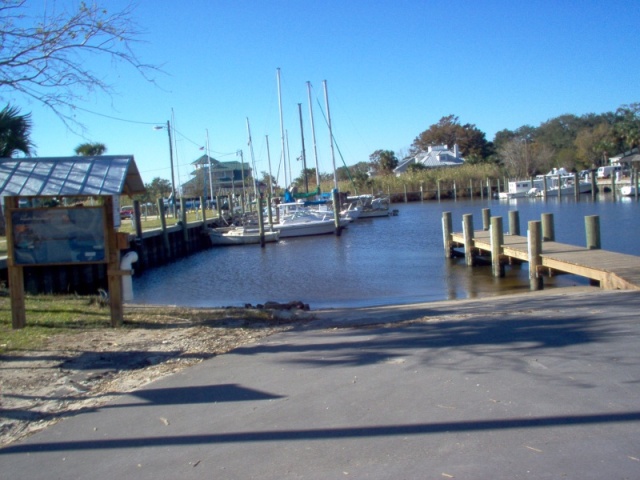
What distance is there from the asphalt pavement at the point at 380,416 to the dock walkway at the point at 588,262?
6148 millimetres

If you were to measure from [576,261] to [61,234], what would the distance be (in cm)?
1281

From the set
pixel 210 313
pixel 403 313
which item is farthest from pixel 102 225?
pixel 403 313

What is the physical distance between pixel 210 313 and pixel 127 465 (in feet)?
22.5

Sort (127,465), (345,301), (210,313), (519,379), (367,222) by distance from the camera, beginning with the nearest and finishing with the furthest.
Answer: (127,465)
(519,379)
(210,313)
(345,301)
(367,222)

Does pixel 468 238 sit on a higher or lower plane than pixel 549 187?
lower

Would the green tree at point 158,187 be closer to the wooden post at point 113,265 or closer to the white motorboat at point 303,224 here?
the white motorboat at point 303,224

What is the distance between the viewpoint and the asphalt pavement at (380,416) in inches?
188

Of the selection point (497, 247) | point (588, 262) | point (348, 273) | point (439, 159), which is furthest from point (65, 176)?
point (439, 159)

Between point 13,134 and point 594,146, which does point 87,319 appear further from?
point 594,146

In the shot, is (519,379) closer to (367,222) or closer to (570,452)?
(570,452)

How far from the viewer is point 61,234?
34.3 ft

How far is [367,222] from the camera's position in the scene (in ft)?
185

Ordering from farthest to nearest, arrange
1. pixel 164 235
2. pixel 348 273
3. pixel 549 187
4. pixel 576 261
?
pixel 549 187 → pixel 164 235 → pixel 348 273 → pixel 576 261

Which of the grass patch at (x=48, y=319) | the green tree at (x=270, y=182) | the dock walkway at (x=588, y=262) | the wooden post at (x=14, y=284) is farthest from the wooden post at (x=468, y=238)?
the green tree at (x=270, y=182)
